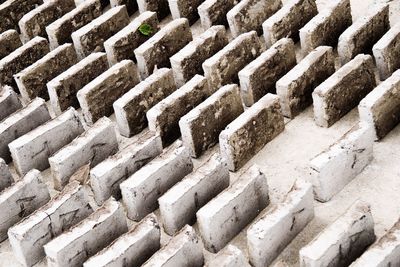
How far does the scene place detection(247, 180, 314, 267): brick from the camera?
4254 mm

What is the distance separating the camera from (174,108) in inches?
204

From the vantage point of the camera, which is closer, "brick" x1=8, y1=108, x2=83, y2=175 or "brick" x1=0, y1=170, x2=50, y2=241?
"brick" x1=0, y1=170, x2=50, y2=241

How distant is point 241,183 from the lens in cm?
452

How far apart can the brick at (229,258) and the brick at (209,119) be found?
38.1 inches

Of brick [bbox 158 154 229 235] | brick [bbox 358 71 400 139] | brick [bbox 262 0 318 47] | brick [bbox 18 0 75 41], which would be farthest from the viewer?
brick [bbox 18 0 75 41]

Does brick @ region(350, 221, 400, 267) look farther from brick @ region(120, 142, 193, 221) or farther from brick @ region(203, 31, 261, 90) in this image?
brick @ region(203, 31, 261, 90)

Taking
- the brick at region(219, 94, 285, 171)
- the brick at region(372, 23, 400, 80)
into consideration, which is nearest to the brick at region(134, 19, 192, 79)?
the brick at region(219, 94, 285, 171)

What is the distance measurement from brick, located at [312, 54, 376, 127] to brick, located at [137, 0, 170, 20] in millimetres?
1707

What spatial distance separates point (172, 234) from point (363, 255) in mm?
1050

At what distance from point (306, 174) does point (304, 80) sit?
25.6 inches

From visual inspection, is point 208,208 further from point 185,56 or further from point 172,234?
point 185,56

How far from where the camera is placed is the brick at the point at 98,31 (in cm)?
597

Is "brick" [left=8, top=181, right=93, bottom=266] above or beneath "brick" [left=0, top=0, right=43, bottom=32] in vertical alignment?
beneath

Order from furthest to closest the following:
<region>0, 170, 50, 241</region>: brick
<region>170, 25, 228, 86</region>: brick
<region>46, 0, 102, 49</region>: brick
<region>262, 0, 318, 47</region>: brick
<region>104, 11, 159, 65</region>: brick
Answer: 1. <region>46, 0, 102, 49</region>: brick
2. <region>104, 11, 159, 65</region>: brick
3. <region>262, 0, 318, 47</region>: brick
4. <region>170, 25, 228, 86</region>: brick
5. <region>0, 170, 50, 241</region>: brick
